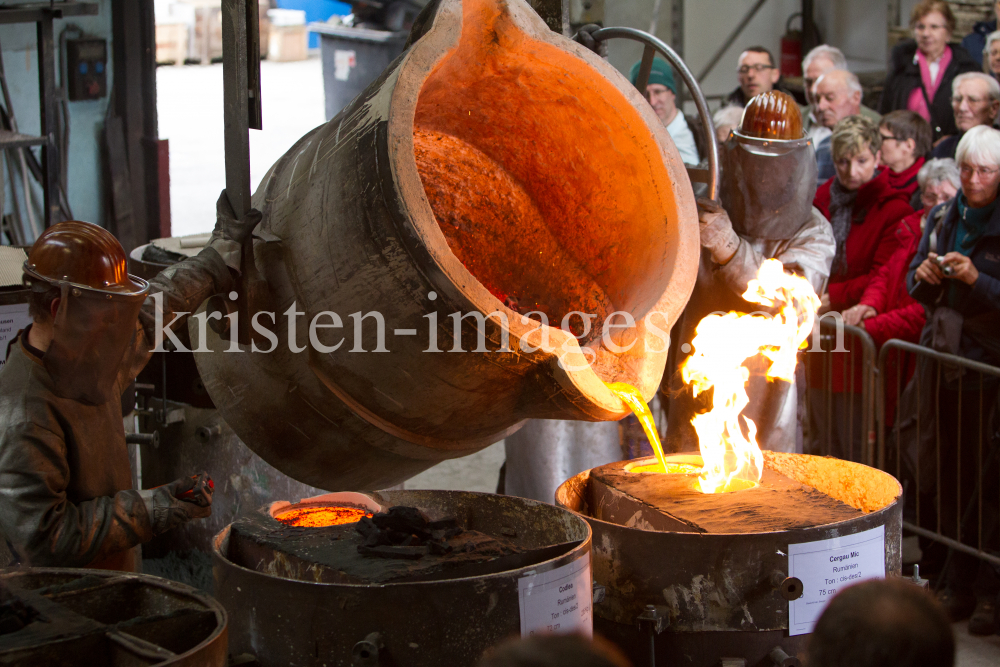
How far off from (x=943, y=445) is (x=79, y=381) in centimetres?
365

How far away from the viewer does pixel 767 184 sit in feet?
11.7

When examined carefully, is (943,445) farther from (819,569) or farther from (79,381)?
(79,381)

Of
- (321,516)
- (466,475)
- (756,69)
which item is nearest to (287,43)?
(756,69)

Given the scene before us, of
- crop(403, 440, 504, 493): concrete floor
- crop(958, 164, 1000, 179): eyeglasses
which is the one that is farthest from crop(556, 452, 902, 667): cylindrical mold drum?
crop(403, 440, 504, 493): concrete floor

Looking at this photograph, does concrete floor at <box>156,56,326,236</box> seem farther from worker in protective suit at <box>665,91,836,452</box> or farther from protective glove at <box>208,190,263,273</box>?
protective glove at <box>208,190,263,273</box>

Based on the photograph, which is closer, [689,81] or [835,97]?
[689,81]

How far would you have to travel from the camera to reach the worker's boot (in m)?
4.05

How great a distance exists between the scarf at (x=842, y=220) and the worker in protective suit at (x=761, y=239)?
1157 millimetres

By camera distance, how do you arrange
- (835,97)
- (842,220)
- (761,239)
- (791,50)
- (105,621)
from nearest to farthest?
(105,621) < (761,239) < (842,220) < (835,97) < (791,50)

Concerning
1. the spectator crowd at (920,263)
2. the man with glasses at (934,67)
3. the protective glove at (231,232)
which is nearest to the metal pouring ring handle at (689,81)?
the spectator crowd at (920,263)

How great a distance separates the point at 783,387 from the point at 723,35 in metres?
7.04

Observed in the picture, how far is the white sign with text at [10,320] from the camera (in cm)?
332

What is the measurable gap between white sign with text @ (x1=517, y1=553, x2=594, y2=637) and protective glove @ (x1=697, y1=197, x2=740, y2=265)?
1513 mm

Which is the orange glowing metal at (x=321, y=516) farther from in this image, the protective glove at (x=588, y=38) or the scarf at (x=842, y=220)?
the scarf at (x=842, y=220)
